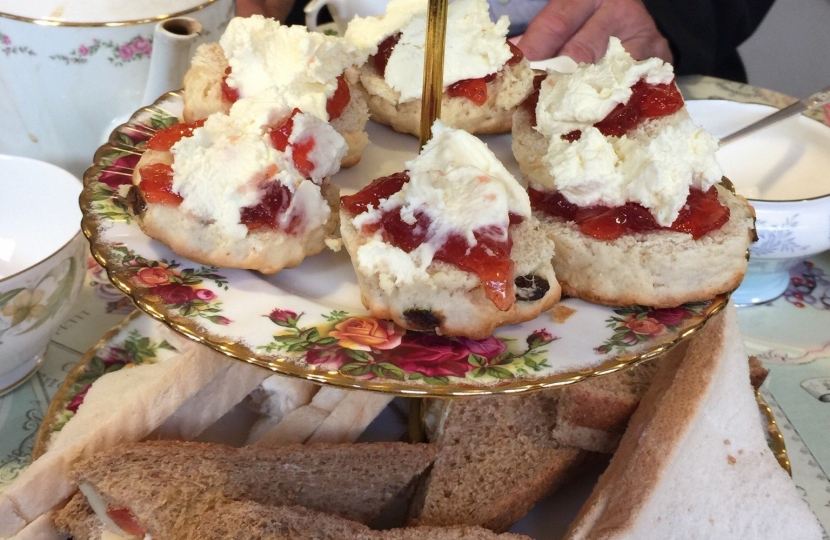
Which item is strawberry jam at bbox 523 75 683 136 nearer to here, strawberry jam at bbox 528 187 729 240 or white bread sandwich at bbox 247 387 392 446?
strawberry jam at bbox 528 187 729 240

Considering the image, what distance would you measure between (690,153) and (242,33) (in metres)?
0.70

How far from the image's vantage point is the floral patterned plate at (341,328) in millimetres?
772

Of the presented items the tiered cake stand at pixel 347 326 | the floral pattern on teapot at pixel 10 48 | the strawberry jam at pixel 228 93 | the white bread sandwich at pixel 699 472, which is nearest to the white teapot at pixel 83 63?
the floral pattern on teapot at pixel 10 48

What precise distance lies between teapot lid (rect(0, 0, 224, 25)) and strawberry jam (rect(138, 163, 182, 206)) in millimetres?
545

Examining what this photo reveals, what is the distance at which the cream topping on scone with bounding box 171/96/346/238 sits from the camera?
0.91 m

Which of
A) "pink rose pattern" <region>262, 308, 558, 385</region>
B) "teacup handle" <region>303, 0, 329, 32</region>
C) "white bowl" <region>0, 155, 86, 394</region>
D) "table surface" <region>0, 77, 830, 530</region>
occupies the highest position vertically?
"teacup handle" <region>303, 0, 329, 32</region>

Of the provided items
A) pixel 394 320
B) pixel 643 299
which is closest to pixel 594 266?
pixel 643 299

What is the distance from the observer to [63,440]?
1.02 m

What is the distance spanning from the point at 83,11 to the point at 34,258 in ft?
1.59

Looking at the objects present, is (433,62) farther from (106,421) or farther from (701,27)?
(701,27)

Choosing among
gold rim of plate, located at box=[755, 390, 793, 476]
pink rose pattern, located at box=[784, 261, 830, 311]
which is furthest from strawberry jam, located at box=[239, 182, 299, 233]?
pink rose pattern, located at box=[784, 261, 830, 311]

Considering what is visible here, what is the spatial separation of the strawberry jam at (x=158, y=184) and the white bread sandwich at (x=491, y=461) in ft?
1.76

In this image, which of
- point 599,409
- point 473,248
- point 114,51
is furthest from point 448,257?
point 114,51

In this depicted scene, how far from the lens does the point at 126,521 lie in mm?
990
